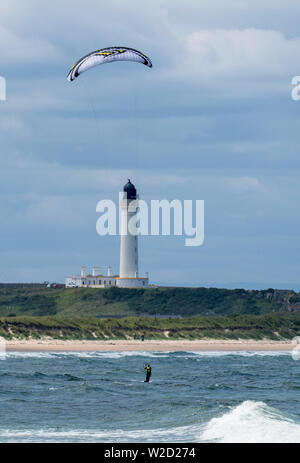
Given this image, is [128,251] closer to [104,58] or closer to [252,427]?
[104,58]

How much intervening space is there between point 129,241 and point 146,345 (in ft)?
94.0

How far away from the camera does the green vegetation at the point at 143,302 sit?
101 metres

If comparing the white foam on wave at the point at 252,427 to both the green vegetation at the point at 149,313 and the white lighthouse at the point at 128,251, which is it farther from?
the white lighthouse at the point at 128,251

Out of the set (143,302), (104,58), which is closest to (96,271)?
(143,302)

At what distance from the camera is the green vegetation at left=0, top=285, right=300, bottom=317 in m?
101

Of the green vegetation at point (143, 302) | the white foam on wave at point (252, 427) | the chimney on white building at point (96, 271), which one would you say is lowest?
the white foam on wave at point (252, 427)

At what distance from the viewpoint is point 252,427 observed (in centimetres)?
3133

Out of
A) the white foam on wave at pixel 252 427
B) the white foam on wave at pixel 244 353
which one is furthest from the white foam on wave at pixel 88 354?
the white foam on wave at pixel 252 427

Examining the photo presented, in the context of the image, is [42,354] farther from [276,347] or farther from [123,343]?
[276,347]

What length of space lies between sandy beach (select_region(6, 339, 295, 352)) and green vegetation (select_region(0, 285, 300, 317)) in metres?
16.2

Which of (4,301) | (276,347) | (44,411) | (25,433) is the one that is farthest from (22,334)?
(25,433)

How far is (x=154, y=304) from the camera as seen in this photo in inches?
4097

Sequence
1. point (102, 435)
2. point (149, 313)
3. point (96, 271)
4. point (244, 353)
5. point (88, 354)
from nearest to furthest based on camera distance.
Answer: point (102, 435)
point (88, 354)
point (244, 353)
point (149, 313)
point (96, 271)

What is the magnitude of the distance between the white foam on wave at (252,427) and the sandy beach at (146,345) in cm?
4145
